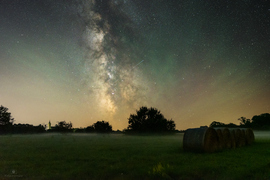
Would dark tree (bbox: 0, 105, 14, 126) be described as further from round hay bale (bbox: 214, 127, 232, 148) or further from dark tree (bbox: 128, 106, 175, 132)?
round hay bale (bbox: 214, 127, 232, 148)

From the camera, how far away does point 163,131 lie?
53.2m

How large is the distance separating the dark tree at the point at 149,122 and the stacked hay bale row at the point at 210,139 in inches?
1479

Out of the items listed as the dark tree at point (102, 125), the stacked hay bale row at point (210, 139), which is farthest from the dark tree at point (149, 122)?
the dark tree at point (102, 125)

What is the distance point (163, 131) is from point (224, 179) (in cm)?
4771

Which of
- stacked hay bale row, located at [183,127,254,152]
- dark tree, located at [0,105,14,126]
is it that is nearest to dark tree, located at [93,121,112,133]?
dark tree, located at [0,105,14,126]

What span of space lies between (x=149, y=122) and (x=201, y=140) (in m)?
41.6

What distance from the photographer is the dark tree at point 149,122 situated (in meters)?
54.1

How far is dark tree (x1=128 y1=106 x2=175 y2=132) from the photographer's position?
54.1 metres

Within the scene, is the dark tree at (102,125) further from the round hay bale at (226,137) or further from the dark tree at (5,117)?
the round hay bale at (226,137)

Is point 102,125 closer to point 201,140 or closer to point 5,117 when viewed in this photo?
point 5,117

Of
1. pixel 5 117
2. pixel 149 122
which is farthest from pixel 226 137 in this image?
pixel 5 117

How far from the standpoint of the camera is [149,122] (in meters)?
54.4

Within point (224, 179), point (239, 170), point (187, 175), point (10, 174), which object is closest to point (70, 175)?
point (10, 174)

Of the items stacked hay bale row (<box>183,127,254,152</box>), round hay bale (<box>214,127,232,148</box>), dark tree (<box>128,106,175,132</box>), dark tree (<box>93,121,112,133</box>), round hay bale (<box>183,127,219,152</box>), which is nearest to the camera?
round hay bale (<box>183,127,219,152</box>)
